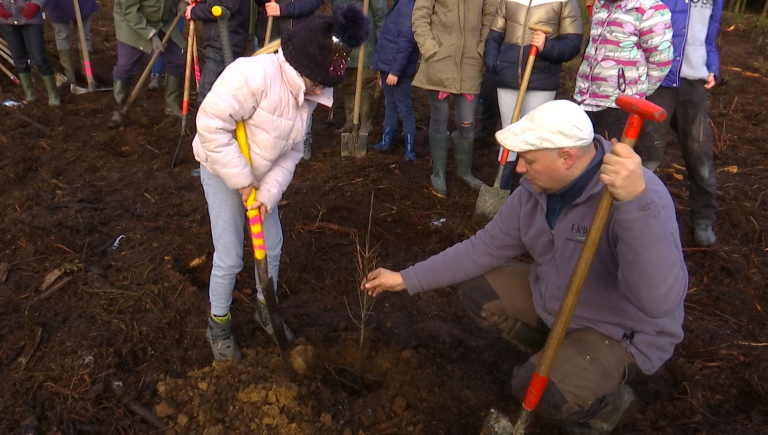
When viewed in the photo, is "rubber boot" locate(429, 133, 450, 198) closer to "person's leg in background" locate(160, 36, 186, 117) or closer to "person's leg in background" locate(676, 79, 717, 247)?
"person's leg in background" locate(676, 79, 717, 247)

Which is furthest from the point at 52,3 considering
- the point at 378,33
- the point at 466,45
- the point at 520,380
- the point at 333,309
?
the point at 520,380

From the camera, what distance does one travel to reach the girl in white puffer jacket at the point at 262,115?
2426mm

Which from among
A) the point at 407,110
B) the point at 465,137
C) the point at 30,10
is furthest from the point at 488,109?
the point at 30,10

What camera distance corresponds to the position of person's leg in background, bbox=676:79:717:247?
396 centimetres

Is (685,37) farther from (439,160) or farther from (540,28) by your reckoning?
(439,160)

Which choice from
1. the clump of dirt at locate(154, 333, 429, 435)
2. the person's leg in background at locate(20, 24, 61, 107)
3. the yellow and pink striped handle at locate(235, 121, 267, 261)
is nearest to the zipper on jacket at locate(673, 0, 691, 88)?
the clump of dirt at locate(154, 333, 429, 435)

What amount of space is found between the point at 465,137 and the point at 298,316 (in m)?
2.28

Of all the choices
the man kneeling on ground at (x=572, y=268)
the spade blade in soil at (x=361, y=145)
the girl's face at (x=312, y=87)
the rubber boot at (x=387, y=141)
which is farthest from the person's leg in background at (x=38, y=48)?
the man kneeling on ground at (x=572, y=268)

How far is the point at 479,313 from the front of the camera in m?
3.04

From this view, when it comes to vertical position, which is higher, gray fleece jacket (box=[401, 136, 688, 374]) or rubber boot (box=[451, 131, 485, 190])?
gray fleece jacket (box=[401, 136, 688, 374])

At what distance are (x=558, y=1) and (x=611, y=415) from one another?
301 centimetres

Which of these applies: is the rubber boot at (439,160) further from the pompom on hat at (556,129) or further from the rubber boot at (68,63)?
the rubber boot at (68,63)

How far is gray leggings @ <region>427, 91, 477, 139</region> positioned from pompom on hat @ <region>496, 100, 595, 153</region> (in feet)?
8.55

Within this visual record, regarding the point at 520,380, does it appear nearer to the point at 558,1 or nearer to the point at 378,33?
the point at 558,1
